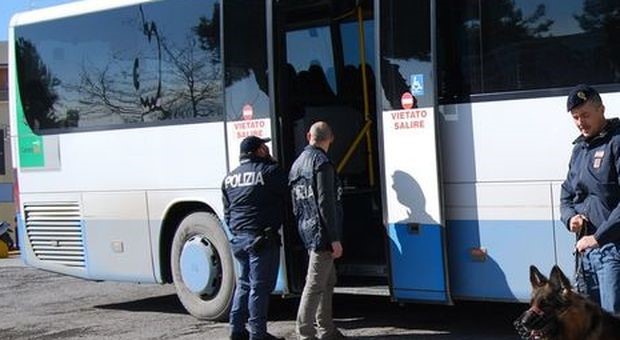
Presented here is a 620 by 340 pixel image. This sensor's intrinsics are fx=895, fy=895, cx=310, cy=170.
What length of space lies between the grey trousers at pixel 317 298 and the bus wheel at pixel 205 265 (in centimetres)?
145

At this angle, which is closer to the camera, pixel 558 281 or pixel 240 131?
pixel 558 281

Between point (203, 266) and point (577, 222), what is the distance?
4.53 m

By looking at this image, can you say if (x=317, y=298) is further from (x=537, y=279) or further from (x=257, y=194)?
(x=537, y=279)

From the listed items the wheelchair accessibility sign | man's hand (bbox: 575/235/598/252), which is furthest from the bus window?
man's hand (bbox: 575/235/598/252)

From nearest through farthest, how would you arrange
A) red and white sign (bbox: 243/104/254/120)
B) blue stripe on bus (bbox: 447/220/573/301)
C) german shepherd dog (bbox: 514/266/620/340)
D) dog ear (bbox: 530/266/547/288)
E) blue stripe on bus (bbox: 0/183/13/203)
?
german shepherd dog (bbox: 514/266/620/340) < dog ear (bbox: 530/266/547/288) < blue stripe on bus (bbox: 447/220/573/301) < red and white sign (bbox: 243/104/254/120) < blue stripe on bus (bbox: 0/183/13/203)

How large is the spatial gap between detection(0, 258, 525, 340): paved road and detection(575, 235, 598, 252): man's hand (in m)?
2.46

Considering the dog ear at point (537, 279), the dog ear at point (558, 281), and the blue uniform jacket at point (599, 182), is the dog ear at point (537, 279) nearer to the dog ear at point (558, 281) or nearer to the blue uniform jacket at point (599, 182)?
the dog ear at point (558, 281)

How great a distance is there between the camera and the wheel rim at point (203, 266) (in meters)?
8.77

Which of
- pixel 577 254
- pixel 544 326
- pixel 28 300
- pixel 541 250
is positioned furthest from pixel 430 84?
pixel 28 300

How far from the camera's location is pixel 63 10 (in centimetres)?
980

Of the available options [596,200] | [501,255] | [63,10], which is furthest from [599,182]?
[63,10]

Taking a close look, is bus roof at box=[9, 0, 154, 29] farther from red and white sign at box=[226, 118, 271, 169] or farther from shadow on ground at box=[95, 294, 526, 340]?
shadow on ground at box=[95, 294, 526, 340]

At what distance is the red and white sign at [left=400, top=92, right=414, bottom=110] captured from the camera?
7.09 meters

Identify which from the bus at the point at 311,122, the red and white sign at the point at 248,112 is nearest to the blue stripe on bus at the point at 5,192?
the bus at the point at 311,122
